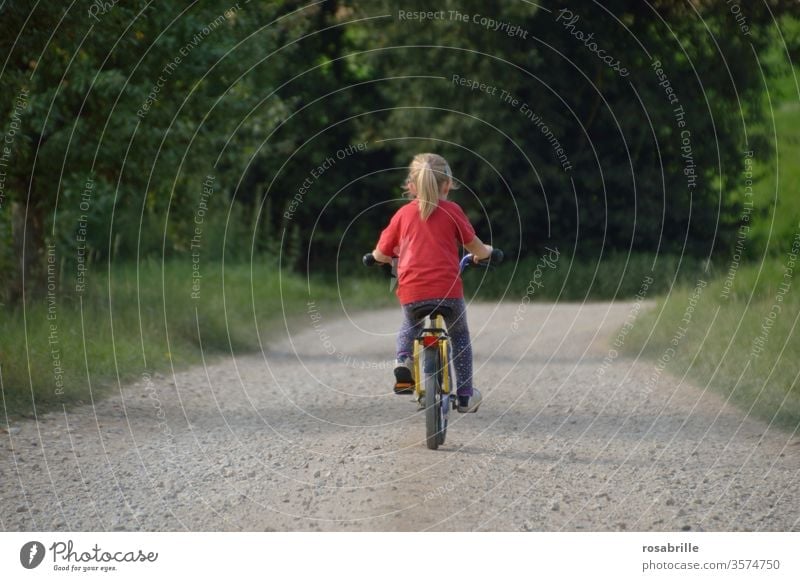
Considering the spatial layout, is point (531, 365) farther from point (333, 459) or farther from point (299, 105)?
point (299, 105)

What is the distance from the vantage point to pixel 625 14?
1959cm

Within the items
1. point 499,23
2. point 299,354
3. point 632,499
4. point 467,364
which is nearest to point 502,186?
point 499,23

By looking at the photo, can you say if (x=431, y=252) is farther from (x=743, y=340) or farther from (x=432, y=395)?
(x=743, y=340)

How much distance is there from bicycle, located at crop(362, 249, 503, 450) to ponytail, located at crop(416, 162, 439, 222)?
0.44 metres

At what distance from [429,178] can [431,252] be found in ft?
1.49

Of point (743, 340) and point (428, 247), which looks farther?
point (743, 340)

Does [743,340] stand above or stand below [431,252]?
below

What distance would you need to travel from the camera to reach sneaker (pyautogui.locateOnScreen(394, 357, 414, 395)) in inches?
290

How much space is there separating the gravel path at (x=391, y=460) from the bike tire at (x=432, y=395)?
0.13 m

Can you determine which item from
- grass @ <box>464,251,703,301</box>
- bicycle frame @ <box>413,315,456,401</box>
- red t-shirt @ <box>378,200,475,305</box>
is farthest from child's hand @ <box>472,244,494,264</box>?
grass @ <box>464,251,703,301</box>

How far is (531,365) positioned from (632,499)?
5494mm
